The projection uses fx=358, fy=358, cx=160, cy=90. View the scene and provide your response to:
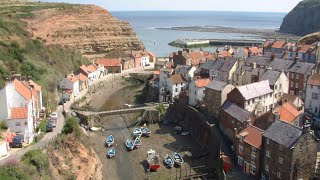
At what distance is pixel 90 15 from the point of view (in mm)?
108500

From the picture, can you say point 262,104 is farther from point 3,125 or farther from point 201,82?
point 3,125

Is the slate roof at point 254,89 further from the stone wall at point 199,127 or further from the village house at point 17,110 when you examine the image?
the village house at point 17,110

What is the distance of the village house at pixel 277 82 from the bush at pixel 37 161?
3062 centimetres

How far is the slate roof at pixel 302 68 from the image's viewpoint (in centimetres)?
5312

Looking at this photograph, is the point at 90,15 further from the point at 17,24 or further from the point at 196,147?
the point at 196,147

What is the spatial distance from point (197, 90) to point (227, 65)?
7.83m

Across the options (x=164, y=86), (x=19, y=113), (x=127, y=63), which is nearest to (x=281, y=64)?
(x=164, y=86)

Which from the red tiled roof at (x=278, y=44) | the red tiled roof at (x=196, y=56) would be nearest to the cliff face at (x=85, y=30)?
the red tiled roof at (x=196, y=56)

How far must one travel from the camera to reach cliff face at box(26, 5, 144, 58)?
90.5m

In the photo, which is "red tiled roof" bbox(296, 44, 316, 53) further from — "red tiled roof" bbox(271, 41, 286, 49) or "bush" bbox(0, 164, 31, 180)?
"bush" bbox(0, 164, 31, 180)

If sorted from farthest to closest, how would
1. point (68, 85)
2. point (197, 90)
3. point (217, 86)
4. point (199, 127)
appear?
point (68, 85)
point (197, 90)
point (199, 127)
point (217, 86)

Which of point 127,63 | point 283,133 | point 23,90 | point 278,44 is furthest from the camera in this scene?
point 127,63

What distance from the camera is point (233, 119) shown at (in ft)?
136

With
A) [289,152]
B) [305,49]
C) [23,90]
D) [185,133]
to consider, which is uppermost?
[305,49]
